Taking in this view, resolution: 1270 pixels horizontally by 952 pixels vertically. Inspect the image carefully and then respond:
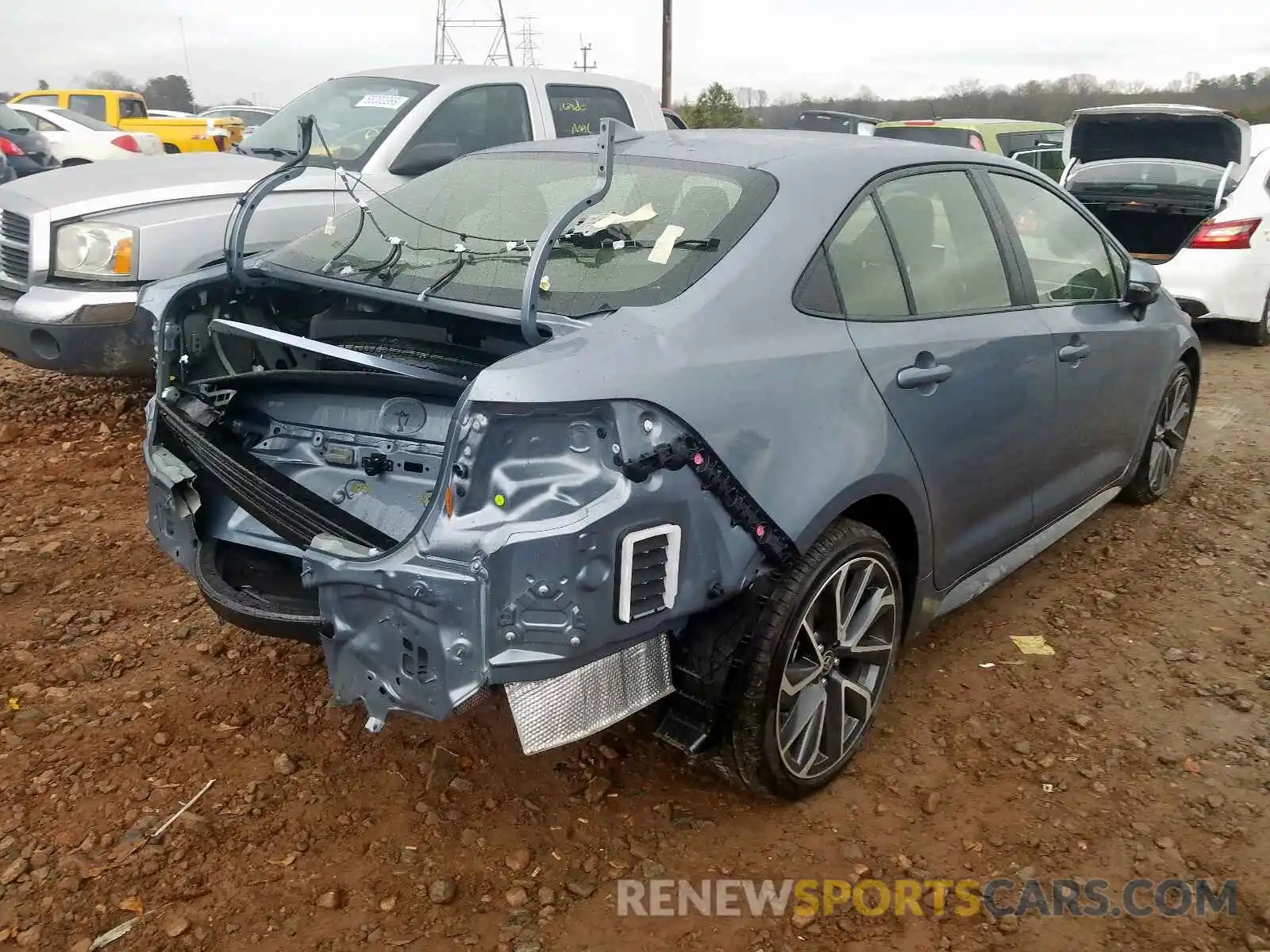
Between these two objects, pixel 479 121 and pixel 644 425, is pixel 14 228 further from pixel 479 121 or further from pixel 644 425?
pixel 644 425

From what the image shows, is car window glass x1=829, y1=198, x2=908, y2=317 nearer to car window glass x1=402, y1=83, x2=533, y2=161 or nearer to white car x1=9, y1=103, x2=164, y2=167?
car window glass x1=402, y1=83, x2=533, y2=161

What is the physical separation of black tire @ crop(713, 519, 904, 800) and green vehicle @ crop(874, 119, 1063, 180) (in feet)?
32.9

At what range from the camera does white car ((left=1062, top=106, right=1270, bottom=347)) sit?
7.68m

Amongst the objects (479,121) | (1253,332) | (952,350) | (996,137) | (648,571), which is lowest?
(1253,332)

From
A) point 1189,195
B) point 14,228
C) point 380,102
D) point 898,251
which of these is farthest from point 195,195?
point 1189,195

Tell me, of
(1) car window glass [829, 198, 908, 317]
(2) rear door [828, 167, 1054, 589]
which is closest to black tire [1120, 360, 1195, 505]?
(2) rear door [828, 167, 1054, 589]

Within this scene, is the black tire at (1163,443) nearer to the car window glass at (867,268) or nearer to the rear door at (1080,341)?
the rear door at (1080,341)

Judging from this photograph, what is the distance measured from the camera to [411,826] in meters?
2.69

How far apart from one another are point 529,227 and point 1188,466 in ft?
13.4

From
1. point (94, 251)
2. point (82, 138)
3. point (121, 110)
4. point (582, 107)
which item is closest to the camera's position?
point (94, 251)

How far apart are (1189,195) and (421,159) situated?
20.1 feet

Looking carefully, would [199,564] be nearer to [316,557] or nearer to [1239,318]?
[316,557]

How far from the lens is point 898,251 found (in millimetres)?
3008

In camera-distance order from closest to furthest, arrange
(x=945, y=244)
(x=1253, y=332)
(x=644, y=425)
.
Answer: (x=644, y=425)
(x=945, y=244)
(x=1253, y=332)
